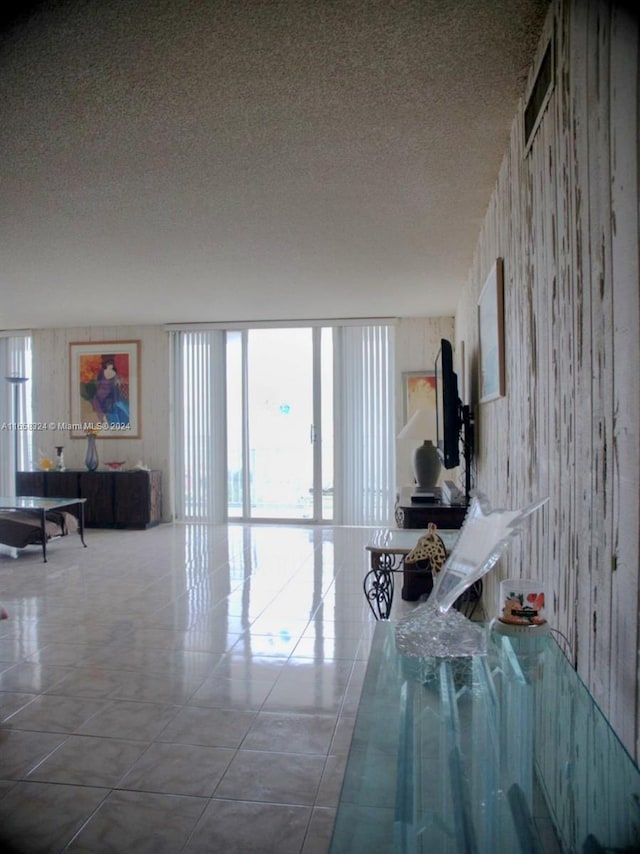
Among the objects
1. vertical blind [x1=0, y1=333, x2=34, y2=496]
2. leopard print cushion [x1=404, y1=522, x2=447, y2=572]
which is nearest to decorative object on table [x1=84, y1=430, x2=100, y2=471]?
vertical blind [x1=0, y1=333, x2=34, y2=496]

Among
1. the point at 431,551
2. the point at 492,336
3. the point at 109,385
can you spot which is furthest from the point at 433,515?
the point at 109,385

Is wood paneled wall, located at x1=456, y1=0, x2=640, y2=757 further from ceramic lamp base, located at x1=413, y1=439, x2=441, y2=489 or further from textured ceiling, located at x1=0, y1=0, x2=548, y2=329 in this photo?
ceramic lamp base, located at x1=413, y1=439, x2=441, y2=489

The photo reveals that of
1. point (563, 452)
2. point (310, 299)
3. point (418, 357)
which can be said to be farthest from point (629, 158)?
point (418, 357)

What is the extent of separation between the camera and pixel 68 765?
93.7 inches

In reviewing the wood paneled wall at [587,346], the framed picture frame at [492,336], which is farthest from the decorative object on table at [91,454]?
the wood paneled wall at [587,346]

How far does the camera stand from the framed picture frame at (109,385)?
8312 millimetres

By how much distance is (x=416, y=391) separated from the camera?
7719 millimetres

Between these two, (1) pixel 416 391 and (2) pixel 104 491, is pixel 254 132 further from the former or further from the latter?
(2) pixel 104 491

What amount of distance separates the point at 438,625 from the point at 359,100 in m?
2.00

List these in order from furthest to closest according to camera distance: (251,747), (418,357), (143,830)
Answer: (418,357), (251,747), (143,830)

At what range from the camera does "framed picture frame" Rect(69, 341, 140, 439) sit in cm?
831

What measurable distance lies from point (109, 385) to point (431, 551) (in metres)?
6.22

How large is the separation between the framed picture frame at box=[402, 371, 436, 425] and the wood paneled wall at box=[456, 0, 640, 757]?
524cm

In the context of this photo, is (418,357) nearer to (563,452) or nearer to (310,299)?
(310,299)
